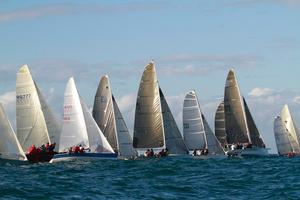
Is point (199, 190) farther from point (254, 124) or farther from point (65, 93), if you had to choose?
point (254, 124)

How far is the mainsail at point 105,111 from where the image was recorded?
294 feet

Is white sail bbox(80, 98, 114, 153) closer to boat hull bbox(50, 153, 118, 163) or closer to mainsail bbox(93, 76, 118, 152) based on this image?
boat hull bbox(50, 153, 118, 163)

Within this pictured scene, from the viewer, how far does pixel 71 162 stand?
2830 inches

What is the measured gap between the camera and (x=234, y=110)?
339 feet

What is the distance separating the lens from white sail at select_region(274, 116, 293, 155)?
373 feet

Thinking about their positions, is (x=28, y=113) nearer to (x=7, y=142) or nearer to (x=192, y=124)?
(x=7, y=142)

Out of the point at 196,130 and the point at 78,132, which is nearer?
the point at 78,132

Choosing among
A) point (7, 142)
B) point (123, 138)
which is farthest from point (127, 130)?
point (7, 142)

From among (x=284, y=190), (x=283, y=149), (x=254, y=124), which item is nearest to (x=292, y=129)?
(x=283, y=149)

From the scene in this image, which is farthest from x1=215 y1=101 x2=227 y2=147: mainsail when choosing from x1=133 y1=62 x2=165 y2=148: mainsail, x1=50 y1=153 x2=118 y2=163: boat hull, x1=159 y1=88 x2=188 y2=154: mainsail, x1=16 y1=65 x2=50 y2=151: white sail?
x1=16 y1=65 x2=50 y2=151: white sail

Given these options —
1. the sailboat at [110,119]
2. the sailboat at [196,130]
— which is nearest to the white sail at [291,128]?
the sailboat at [196,130]

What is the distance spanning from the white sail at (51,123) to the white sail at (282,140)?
137 ft

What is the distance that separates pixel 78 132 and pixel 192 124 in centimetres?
1957

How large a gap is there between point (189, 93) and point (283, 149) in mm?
26718
